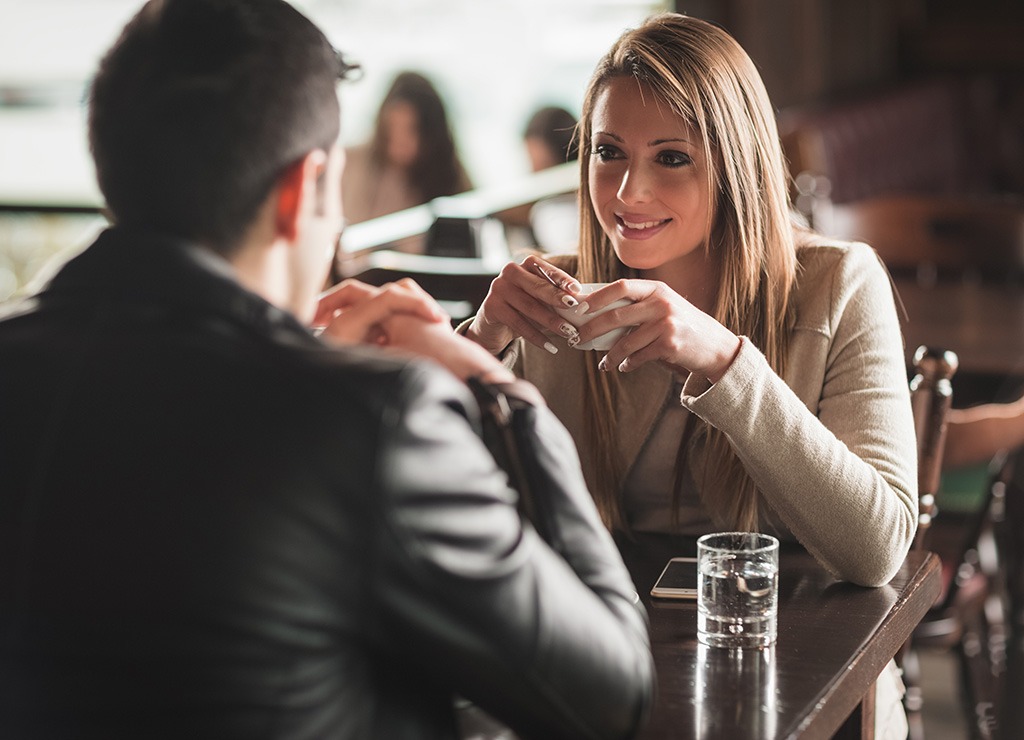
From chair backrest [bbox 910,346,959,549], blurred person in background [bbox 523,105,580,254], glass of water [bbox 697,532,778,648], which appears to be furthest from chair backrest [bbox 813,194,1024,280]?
glass of water [bbox 697,532,778,648]

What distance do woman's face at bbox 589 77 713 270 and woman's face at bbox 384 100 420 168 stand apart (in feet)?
12.2

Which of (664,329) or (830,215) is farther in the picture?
(830,215)

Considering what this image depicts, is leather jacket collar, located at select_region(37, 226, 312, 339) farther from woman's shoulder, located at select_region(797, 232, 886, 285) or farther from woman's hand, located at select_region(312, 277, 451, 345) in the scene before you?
woman's shoulder, located at select_region(797, 232, 886, 285)

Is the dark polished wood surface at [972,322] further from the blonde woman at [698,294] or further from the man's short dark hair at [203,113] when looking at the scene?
the man's short dark hair at [203,113]

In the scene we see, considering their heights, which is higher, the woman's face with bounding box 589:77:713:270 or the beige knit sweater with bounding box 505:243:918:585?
the woman's face with bounding box 589:77:713:270

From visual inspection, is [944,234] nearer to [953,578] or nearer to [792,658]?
[953,578]

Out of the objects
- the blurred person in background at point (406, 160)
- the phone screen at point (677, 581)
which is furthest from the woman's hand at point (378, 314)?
the blurred person in background at point (406, 160)

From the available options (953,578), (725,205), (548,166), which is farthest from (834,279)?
(548,166)

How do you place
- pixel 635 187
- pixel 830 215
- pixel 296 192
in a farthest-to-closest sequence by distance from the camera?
pixel 830 215, pixel 635 187, pixel 296 192

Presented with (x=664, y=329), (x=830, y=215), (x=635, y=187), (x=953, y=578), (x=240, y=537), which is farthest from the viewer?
(x=830, y=215)

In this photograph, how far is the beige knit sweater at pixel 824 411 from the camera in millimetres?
1459

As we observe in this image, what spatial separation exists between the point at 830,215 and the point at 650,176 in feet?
9.01

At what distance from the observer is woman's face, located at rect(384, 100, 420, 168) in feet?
17.8

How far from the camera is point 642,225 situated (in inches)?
69.4
